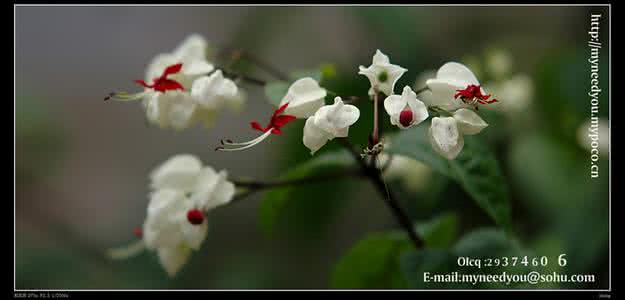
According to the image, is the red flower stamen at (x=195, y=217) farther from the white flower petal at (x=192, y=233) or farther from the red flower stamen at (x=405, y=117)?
the red flower stamen at (x=405, y=117)

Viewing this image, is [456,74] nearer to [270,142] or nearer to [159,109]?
[159,109]

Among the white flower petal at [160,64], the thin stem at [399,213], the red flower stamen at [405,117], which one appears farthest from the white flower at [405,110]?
the white flower petal at [160,64]

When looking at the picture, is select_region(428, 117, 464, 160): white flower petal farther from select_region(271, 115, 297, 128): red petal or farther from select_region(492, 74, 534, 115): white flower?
select_region(492, 74, 534, 115): white flower

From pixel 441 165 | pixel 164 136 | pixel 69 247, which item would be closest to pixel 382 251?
pixel 441 165


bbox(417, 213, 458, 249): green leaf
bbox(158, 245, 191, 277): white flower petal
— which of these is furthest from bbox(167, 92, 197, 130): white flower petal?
bbox(417, 213, 458, 249): green leaf

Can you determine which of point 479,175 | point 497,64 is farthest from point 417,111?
point 497,64
